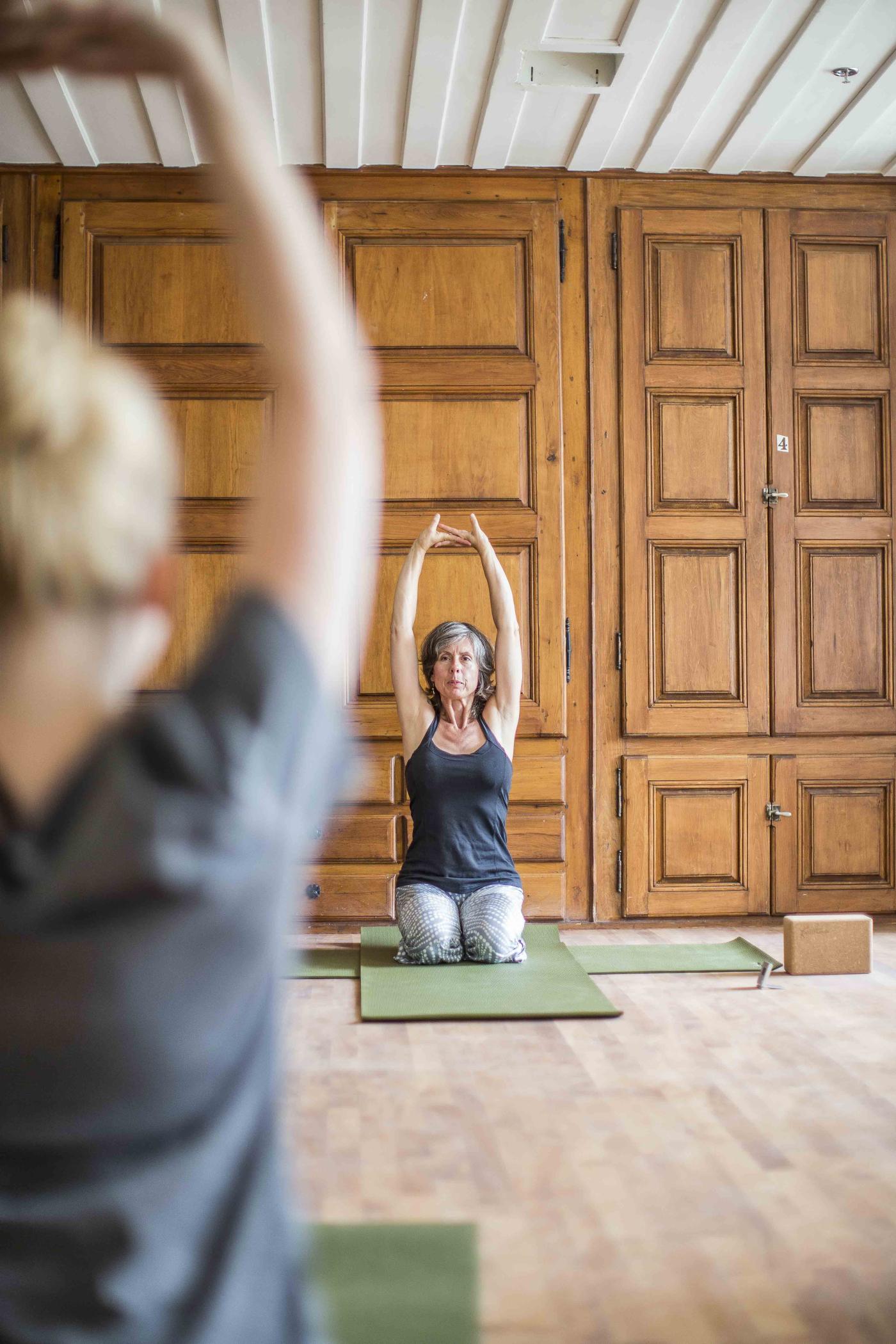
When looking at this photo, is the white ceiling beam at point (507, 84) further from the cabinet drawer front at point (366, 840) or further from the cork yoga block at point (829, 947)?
the cork yoga block at point (829, 947)

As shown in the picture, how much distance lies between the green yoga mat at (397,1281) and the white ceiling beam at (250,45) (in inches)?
127

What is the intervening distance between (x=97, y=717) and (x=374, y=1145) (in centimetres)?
217

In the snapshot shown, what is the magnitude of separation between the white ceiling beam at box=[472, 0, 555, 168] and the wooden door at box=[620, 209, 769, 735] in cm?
66

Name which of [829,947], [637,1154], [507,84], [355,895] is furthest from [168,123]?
[637,1154]

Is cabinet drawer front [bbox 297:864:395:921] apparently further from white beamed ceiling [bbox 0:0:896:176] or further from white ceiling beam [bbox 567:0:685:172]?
white ceiling beam [bbox 567:0:685:172]

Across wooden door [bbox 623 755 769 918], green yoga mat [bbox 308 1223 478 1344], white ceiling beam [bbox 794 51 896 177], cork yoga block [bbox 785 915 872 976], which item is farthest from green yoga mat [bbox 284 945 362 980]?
white ceiling beam [bbox 794 51 896 177]

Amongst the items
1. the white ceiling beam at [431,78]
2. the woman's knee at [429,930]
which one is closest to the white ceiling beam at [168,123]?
the white ceiling beam at [431,78]

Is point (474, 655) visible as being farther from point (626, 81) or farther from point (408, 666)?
point (626, 81)

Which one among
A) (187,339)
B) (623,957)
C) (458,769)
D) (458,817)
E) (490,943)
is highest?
(187,339)

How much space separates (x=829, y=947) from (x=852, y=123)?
3.18 m

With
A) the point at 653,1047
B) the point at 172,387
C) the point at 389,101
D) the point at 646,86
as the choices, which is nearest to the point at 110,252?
the point at 172,387

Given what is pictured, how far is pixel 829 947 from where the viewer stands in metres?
4.02

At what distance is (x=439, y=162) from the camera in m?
4.91

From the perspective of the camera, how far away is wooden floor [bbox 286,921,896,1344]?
1774mm
